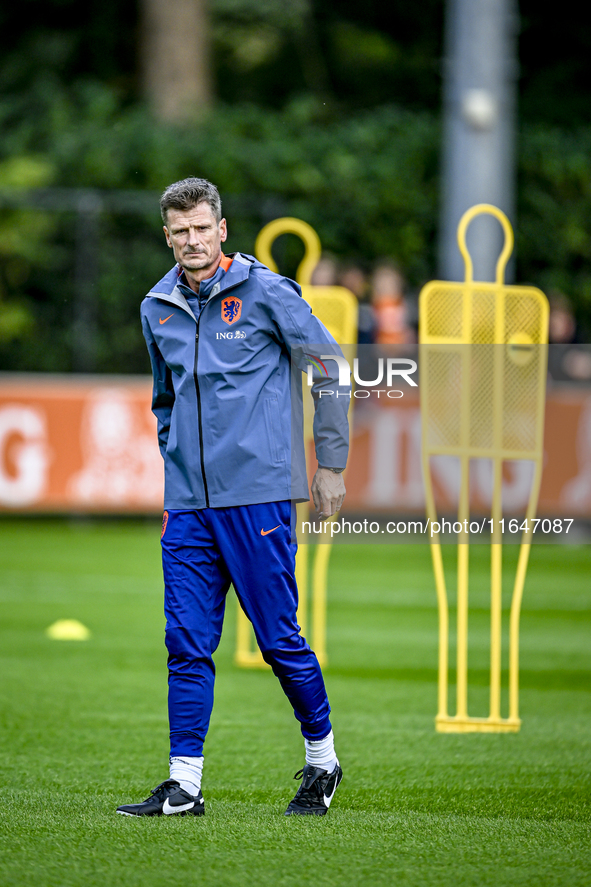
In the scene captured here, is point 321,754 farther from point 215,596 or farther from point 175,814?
point 215,596

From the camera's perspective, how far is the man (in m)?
4.26

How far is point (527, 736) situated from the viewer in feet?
19.0

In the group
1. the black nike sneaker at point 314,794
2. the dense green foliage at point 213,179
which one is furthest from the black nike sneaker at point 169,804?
the dense green foliage at point 213,179

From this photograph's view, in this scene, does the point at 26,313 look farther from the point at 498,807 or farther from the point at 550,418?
the point at 498,807

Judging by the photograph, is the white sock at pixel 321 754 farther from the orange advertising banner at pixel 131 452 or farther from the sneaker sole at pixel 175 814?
the orange advertising banner at pixel 131 452

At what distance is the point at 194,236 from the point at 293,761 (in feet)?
7.34

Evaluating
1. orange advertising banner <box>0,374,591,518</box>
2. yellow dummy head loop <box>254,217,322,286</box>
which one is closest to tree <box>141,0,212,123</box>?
orange advertising banner <box>0,374,591,518</box>

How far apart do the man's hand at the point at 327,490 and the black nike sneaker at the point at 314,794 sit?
87 centimetres

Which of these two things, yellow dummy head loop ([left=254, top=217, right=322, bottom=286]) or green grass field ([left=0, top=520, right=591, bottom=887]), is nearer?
green grass field ([left=0, top=520, right=591, bottom=887])

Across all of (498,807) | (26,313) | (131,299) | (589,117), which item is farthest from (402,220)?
(498,807)

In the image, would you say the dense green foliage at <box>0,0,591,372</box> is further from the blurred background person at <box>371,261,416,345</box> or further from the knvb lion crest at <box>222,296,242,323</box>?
the knvb lion crest at <box>222,296,242,323</box>

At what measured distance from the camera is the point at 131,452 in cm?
1339

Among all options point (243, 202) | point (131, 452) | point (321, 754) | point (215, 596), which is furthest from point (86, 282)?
point (321, 754)

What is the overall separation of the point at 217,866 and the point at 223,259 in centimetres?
192
